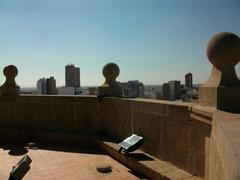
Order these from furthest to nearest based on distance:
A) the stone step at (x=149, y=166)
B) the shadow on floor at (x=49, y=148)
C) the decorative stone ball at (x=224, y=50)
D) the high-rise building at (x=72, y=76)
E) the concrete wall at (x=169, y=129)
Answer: the high-rise building at (x=72, y=76) < the shadow on floor at (x=49, y=148) < the stone step at (x=149, y=166) < the concrete wall at (x=169, y=129) < the decorative stone ball at (x=224, y=50)

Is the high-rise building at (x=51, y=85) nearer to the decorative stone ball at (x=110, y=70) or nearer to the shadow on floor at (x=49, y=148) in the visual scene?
the shadow on floor at (x=49, y=148)

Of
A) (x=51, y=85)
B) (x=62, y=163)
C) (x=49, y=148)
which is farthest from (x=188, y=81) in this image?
(x=62, y=163)

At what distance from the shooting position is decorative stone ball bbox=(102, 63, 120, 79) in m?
7.98

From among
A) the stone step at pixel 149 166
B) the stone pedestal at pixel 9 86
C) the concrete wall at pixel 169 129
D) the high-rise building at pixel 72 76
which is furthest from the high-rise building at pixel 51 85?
the stone step at pixel 149 166

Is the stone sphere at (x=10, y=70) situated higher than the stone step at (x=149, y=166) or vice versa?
the stone sphere at (x=10, y=70)

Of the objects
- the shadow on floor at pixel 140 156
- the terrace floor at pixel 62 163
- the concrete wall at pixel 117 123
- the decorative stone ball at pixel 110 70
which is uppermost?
the decorative stone ball at pixel 110 70

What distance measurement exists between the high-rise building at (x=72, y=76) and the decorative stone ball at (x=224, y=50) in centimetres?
3320

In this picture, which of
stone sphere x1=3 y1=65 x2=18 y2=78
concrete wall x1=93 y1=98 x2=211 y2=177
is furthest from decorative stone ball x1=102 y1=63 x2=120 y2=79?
stone sphere x1=3 y1=65 x2=18 y2=78

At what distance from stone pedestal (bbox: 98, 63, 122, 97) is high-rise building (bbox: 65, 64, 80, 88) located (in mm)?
28789

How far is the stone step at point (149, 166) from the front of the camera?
4.72 metres

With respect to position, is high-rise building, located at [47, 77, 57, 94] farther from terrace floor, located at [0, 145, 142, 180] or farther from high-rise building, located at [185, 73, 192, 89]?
terrace floor, located at [0, 145, 142, 180]

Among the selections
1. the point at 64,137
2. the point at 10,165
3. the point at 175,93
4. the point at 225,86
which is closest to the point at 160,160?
the point at 225,86

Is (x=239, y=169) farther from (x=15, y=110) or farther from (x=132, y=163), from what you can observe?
(x=15, y=110)

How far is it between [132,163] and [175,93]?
21.2 meters
